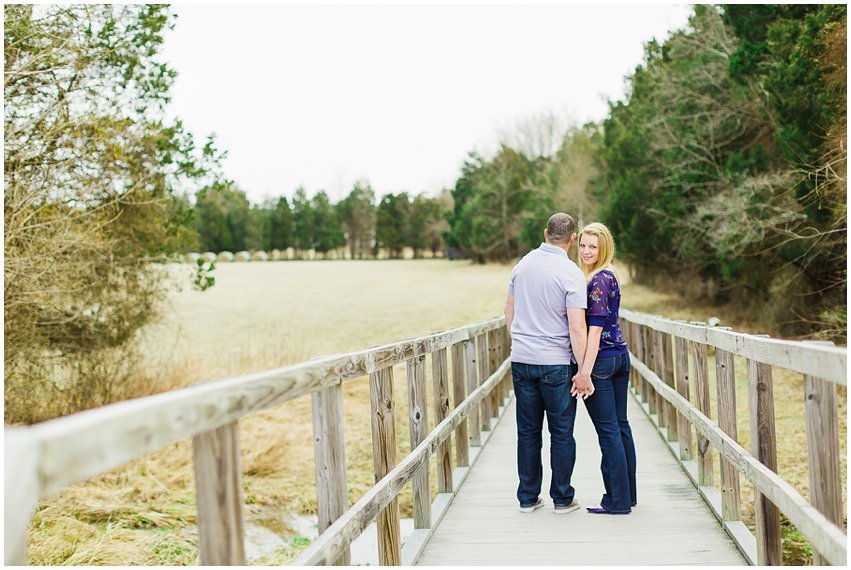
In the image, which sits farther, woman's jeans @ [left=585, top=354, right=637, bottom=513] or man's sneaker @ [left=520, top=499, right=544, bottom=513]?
man's sneaker @ [left=520, top=499, right=544, bottom=513]

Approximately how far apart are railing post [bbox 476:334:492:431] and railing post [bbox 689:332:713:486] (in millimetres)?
2799

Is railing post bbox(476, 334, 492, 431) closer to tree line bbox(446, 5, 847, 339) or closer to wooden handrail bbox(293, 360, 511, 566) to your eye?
wooden handrail bbox(293, 360, 511, 566)

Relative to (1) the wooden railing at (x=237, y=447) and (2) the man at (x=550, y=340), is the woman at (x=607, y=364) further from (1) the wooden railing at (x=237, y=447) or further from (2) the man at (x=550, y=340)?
(1) the wooden railing at (x=237, y=447)

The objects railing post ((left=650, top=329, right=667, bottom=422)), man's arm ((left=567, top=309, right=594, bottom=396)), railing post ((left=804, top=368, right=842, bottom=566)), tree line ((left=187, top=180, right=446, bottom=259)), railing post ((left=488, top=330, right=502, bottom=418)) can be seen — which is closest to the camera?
railing post ((left=804, top=368, right=842, bottom=566))

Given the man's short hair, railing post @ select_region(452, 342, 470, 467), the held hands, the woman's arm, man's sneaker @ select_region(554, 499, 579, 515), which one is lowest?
man's sneaker @ select_region(554, 499, 579, 515)

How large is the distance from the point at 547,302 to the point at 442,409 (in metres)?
1.27

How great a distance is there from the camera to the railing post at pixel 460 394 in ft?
21.9

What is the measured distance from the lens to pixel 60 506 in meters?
9.43

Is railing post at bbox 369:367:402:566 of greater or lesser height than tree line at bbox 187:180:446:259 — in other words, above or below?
below

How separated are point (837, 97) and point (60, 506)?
12414 millimetres

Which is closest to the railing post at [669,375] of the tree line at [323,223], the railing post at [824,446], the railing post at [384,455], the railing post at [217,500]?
the railing post at [384,455]

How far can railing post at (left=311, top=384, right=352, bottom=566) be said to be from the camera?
125 inches

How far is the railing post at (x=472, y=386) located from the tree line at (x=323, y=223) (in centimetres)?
9034

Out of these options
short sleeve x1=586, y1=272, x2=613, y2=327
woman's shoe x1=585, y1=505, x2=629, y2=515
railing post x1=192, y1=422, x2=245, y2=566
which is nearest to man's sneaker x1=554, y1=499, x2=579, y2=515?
woman's shoe x1=585, y1=505, x2=629, y2=515
